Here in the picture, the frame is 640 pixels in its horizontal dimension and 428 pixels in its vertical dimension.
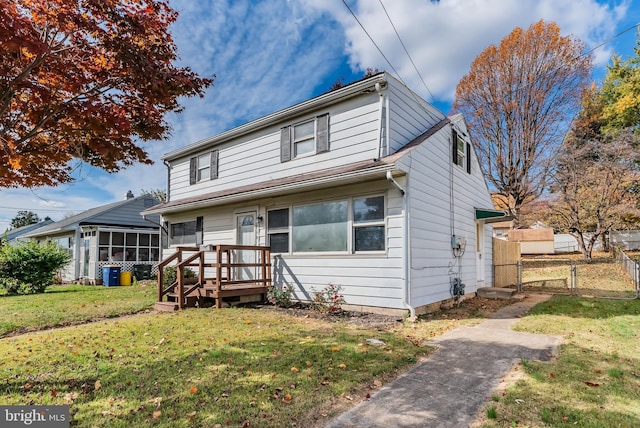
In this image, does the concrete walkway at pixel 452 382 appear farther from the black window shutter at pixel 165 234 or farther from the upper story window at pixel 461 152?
the black window shutter at pixel 165 234

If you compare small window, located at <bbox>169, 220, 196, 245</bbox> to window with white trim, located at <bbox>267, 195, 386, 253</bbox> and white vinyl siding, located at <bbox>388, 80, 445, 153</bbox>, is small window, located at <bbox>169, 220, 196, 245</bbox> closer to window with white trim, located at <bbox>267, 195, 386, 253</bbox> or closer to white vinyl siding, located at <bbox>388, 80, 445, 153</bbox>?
window with white trim, located at <bbox>267, 195, 386, 253</bbox>

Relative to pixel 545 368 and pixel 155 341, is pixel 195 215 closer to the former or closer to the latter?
pixel 155 341

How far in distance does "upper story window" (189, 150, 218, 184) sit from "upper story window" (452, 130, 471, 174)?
7.88 meters

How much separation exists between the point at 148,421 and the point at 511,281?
51.1ft

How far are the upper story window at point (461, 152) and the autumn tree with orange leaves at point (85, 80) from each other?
7.54 metres

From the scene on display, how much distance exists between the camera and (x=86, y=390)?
362cm

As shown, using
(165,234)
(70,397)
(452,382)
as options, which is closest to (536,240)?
(165,234)

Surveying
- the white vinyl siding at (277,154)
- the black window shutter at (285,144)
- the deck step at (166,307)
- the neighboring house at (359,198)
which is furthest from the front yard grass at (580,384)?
the deck step at (166,307)

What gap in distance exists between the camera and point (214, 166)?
40.3ft

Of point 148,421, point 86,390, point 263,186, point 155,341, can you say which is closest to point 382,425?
point 148,421

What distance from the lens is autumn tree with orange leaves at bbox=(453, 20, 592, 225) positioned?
64.7ft

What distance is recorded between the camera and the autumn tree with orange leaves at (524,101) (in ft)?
64.7

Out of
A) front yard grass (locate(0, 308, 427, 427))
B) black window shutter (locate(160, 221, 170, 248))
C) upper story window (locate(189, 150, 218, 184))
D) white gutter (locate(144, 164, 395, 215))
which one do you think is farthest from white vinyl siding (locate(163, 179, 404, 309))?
black window shutter (locate(160, 221, 170, 248))

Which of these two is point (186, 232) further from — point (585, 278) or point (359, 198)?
point (585, 278)
